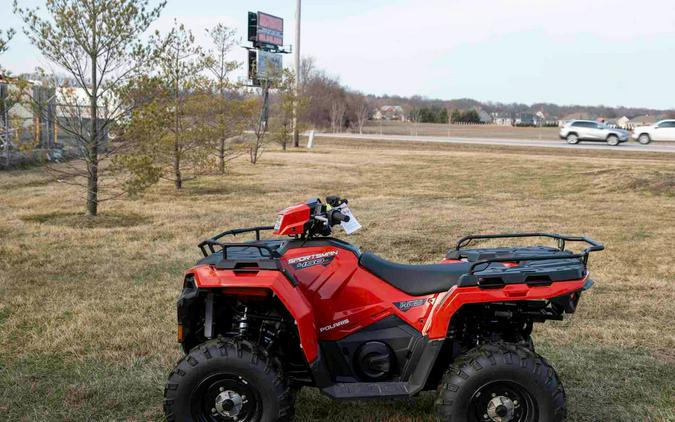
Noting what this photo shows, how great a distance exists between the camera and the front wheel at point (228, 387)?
126 inches

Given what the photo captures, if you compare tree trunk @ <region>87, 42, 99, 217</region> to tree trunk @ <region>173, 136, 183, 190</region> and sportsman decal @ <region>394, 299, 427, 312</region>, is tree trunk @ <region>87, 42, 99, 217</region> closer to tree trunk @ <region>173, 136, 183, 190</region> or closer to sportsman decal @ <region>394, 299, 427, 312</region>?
tree trunk @ <region>173, 136, 183, 190</region>

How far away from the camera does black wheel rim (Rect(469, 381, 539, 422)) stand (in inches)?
126

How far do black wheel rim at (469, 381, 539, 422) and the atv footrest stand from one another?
0.38 metres

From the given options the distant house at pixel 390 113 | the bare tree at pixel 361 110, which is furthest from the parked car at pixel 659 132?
the distant house at pixel 390 113

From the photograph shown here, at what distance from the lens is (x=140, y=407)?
3875 millimetres

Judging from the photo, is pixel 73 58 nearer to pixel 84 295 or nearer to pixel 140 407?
Answer: pixel 84 295

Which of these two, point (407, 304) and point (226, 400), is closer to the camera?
point (226, 400)

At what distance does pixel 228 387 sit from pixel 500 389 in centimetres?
142

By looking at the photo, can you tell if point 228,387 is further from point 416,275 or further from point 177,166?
point 177,166

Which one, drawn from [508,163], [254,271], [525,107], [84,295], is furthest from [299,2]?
[525,107]

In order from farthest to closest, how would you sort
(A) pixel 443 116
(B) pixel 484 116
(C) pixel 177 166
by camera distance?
(B) pixel 484 116, (A) pixel 443 116, (C) pixel 177 166

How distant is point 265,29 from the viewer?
54250 millimetres

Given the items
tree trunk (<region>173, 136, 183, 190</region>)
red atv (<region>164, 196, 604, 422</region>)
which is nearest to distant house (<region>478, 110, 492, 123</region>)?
tree trunk (<region>173, 136, 183, 190</region>)

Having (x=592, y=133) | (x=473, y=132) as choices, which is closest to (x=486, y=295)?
(x=592, y=133)
